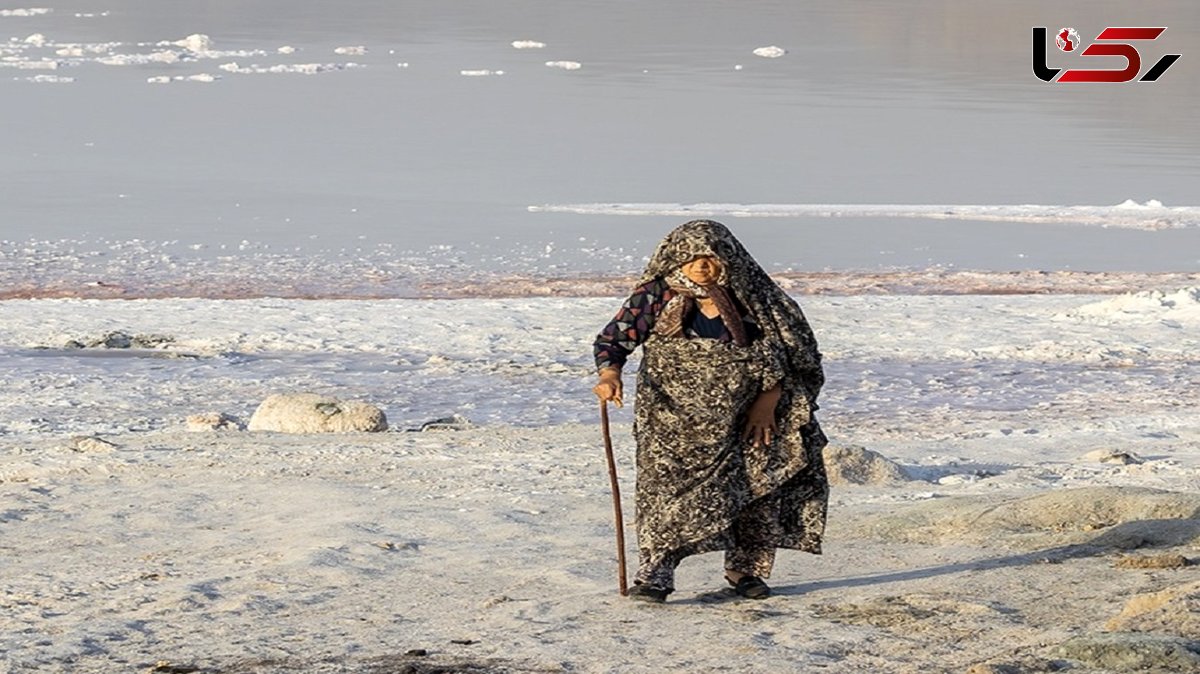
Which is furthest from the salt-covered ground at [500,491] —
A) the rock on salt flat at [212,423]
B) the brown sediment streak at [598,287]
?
the brown sediment streak at [598,287]

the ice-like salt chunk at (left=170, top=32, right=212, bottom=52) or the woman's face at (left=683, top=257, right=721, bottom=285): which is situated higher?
the woman's face at (left=683, top=257, right=721, bottom=285)

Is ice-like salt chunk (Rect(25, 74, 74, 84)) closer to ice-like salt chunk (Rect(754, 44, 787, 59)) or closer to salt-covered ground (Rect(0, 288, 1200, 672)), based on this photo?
ice-like salt chunk (Rect(754, 44, 787, 59))

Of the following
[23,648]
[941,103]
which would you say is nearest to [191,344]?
[23,648]

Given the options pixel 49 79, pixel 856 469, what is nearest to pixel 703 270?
pixel 856 469

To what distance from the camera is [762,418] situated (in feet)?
20.6

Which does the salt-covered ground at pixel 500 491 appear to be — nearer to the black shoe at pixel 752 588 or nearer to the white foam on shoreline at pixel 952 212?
the black shoe at pixel 752 588

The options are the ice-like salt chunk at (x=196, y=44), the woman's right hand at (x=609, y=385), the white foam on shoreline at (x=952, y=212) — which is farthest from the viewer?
the ice-like salt chunk at (x=196, y=44)

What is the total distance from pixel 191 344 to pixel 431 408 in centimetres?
214

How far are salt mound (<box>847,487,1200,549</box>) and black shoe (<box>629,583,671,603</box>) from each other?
1497 millimetres

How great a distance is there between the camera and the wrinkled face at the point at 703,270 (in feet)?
20.3

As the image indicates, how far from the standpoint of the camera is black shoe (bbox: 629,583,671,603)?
6.32 metres

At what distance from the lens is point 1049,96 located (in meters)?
35.2
